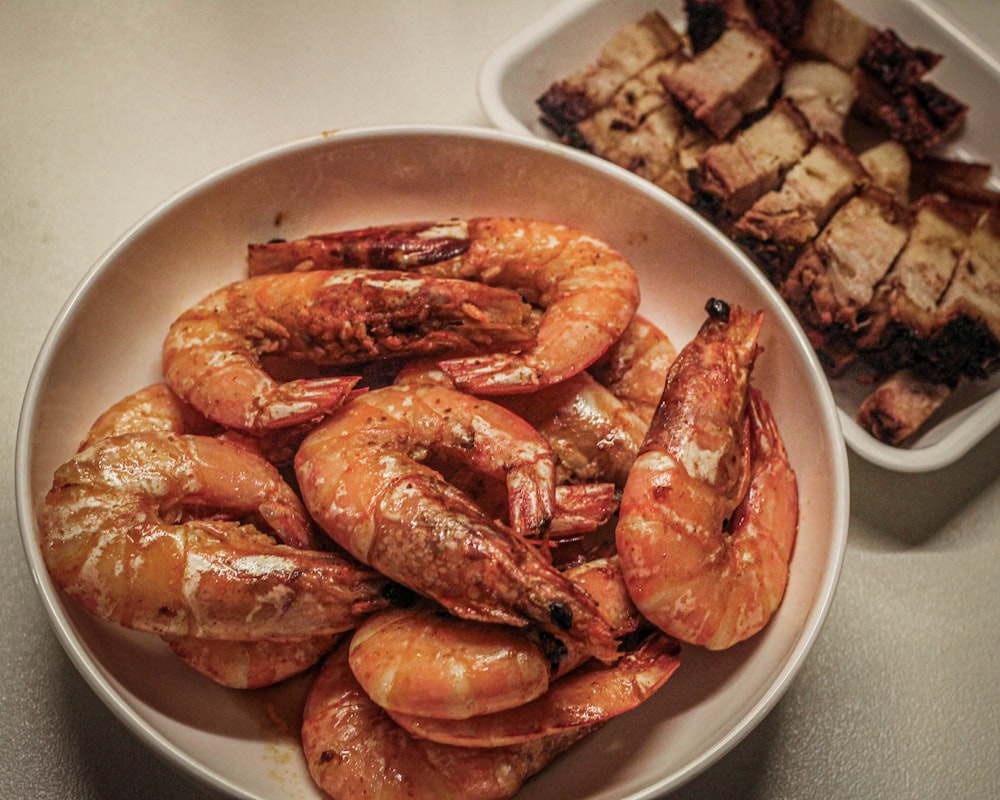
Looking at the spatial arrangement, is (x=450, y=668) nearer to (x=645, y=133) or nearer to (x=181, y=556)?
(x=181, y=556)

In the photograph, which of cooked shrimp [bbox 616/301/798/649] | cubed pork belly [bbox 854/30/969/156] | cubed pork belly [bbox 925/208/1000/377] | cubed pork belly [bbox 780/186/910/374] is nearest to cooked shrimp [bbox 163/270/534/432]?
cooked shrimp [bbox 616/301/798/649]

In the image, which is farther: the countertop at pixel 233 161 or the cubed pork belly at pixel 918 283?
the cubed pork belly at pixel 918 283

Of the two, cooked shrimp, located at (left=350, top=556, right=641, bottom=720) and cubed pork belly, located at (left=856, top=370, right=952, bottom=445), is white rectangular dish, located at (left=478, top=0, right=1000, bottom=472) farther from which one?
cooked shrimp, located at (left=350, top=556, right=641, bottom=720)

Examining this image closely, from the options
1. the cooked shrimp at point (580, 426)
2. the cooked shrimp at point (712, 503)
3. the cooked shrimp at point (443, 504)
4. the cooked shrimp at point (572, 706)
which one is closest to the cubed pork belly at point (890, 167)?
the cooked shrimp at point (712, 503)

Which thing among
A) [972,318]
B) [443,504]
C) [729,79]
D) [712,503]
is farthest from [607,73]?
[443,504]

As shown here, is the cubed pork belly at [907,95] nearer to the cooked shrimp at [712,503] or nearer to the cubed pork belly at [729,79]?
the cubed pork belly at [729,79]

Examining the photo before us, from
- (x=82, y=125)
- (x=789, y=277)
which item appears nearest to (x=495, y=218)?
(x=789, y=277)
